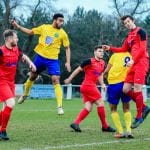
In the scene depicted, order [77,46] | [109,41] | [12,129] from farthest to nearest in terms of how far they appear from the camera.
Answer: [77,46], [109,41], [12,129]

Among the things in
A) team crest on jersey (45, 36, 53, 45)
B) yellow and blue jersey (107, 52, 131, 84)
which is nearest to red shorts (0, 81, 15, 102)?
yellow and blue jersey (107, 52, 131, 84)

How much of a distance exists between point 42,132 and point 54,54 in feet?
10.8

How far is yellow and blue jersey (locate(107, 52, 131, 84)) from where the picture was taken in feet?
40.4

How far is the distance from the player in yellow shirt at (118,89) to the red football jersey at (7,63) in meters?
2.33

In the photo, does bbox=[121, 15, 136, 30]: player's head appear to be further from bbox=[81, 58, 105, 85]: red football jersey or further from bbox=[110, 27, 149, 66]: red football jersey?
bbox=[81, 58, 105, 85]: red football jersey

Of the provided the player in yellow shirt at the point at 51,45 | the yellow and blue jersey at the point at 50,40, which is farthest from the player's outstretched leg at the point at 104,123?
the yellow and blue jersey at the point at 50,40

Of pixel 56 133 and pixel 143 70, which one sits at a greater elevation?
pixel 143 70

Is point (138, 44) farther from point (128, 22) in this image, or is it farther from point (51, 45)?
point (51, 45)

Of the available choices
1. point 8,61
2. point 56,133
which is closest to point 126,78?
point 56,133

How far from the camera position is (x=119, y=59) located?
13.0m

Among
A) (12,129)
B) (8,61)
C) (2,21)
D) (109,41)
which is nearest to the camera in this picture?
(8,61)

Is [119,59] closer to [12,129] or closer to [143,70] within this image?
[143,70]

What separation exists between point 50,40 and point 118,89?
134 inches

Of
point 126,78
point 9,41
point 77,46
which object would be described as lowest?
point 77,46
